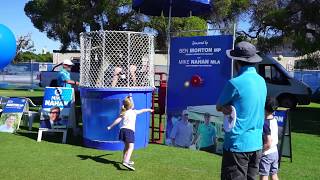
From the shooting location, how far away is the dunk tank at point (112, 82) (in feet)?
30.6

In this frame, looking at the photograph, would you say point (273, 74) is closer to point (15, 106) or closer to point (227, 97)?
point (15, 106)

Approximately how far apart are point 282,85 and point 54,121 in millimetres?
12043

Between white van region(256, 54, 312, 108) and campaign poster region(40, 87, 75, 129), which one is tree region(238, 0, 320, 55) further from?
campaign poster region(40, 87, 75, 129)

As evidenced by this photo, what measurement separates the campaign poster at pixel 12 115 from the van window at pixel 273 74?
37.5 ft

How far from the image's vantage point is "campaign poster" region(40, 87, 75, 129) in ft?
34.7

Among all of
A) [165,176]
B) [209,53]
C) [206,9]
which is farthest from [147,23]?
[165,176]

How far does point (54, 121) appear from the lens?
1055cm

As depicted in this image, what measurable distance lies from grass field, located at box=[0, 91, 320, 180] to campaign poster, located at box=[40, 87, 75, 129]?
411 mm

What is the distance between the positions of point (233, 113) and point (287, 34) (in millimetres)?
15343

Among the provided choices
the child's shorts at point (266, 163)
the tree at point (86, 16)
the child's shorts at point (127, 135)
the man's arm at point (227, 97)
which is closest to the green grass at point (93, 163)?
the child's shorts at point (127, 135)

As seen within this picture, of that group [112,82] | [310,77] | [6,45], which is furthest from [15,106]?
[310,77]

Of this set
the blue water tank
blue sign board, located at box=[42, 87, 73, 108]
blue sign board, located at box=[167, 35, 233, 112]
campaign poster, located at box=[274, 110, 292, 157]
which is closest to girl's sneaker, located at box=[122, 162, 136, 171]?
the blue water tank

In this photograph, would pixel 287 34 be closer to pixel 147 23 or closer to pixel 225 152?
pixel 147 23

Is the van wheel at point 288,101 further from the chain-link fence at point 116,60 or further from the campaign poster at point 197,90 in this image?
the chain-link fence at point 116,60
